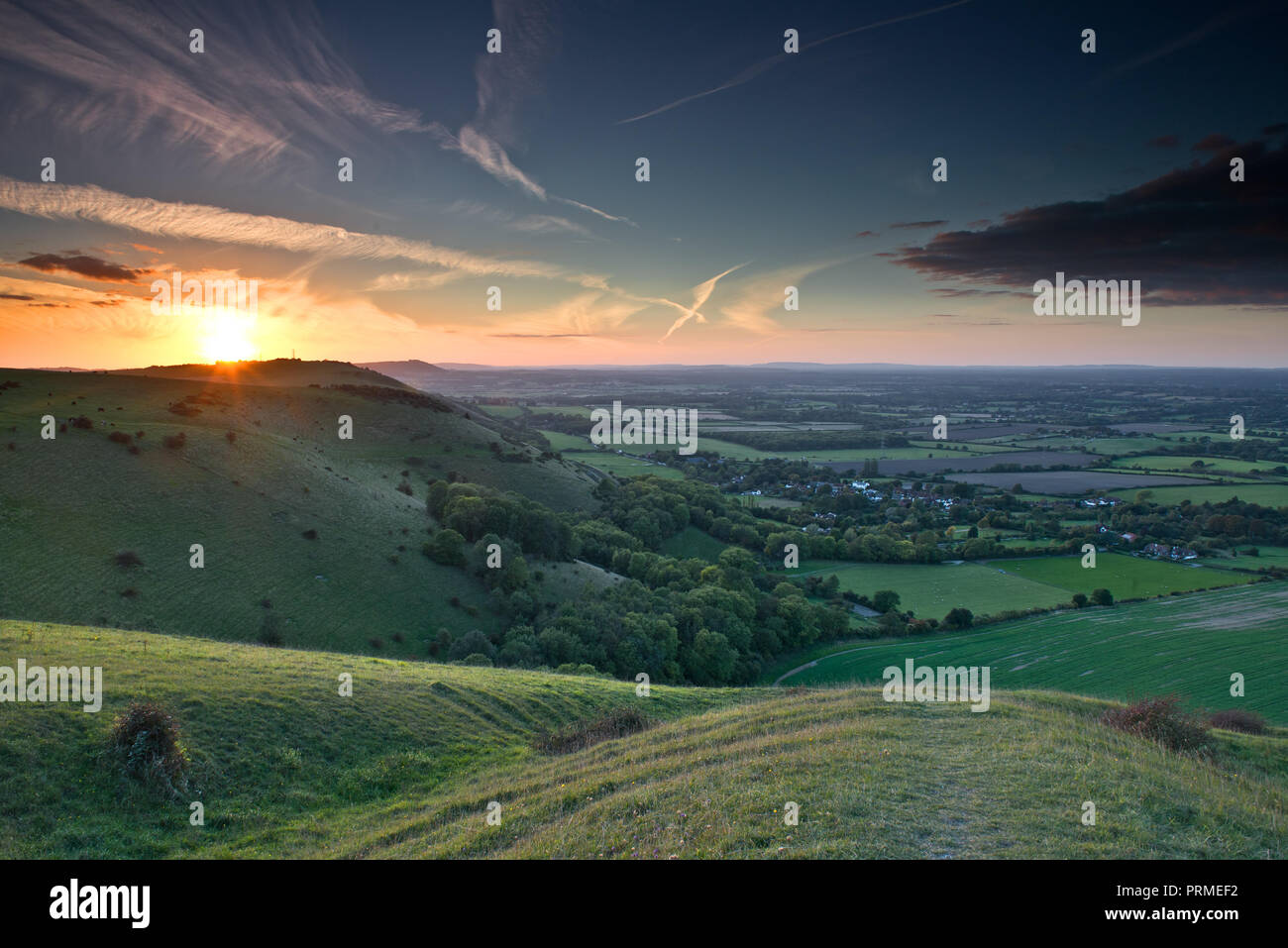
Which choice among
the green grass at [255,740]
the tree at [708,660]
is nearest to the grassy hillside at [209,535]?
the green grass at [255,740]

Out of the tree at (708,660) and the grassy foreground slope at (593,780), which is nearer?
the grassy foreground slope at (593,780)

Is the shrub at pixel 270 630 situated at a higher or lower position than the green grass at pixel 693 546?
higher

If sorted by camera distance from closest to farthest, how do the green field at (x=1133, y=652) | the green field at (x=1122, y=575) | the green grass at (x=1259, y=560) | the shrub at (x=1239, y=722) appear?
the shrub at (x=1239, y=722), the green field at (x=1133, y=652), the green field at (x=1122, y=575), the green grass at (x=1259, y=560)

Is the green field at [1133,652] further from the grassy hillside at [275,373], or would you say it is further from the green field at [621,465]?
the grassy hillside at [275,373]

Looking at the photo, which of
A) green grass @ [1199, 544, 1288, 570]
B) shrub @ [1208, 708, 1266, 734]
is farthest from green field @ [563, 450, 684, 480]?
shrub @ [1208, 708, 1266, 734]

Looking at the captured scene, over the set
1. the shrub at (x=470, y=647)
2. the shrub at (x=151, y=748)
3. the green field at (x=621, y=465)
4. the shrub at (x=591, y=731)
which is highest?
the green field at (x=621, y=465)

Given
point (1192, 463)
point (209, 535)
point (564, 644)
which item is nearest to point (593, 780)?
point (564, 644)
